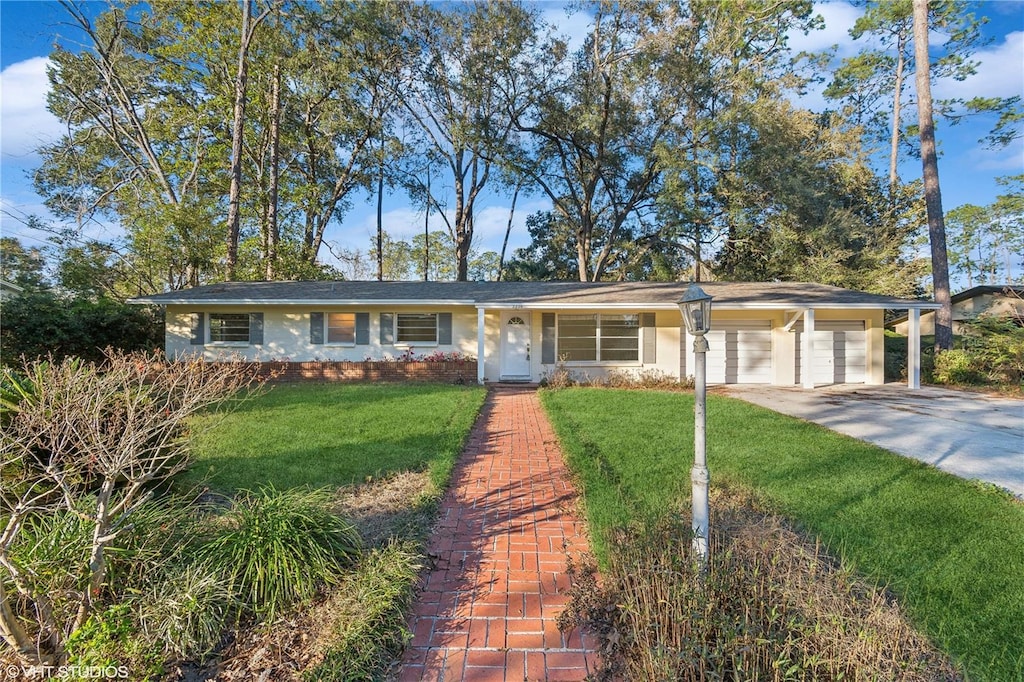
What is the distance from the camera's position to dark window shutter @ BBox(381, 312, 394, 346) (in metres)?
12.7

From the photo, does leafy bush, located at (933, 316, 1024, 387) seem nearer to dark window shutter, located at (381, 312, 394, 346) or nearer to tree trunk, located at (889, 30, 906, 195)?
tree trunk, located at (889, 30, 906, 195)

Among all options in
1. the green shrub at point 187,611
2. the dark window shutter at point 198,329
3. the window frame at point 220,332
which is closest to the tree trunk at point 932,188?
the green shrub at point 187,611

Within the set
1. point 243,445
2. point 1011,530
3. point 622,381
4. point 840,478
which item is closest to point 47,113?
point 243,445

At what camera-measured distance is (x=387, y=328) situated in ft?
41.8

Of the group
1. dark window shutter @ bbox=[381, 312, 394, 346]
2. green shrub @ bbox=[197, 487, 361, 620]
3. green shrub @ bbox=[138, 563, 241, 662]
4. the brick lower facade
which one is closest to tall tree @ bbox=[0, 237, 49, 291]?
the brick lower facade

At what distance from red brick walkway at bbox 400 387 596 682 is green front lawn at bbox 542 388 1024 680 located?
374 mm

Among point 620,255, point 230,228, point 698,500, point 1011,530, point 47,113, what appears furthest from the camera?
point 620,255

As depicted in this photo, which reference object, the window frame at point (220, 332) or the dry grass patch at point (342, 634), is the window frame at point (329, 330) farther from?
the dry grass patch at point (342, 634)

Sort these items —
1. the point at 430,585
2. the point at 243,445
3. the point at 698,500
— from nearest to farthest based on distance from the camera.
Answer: the point at 698,500, the point at 430,585, the point at 243,445

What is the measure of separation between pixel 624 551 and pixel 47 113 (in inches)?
1042

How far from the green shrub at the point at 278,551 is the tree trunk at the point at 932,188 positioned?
1828 cm

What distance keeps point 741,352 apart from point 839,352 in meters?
2.85

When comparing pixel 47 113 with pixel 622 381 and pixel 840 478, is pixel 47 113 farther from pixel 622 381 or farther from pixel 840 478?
pixel 840 478

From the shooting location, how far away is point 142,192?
58.6 feet
